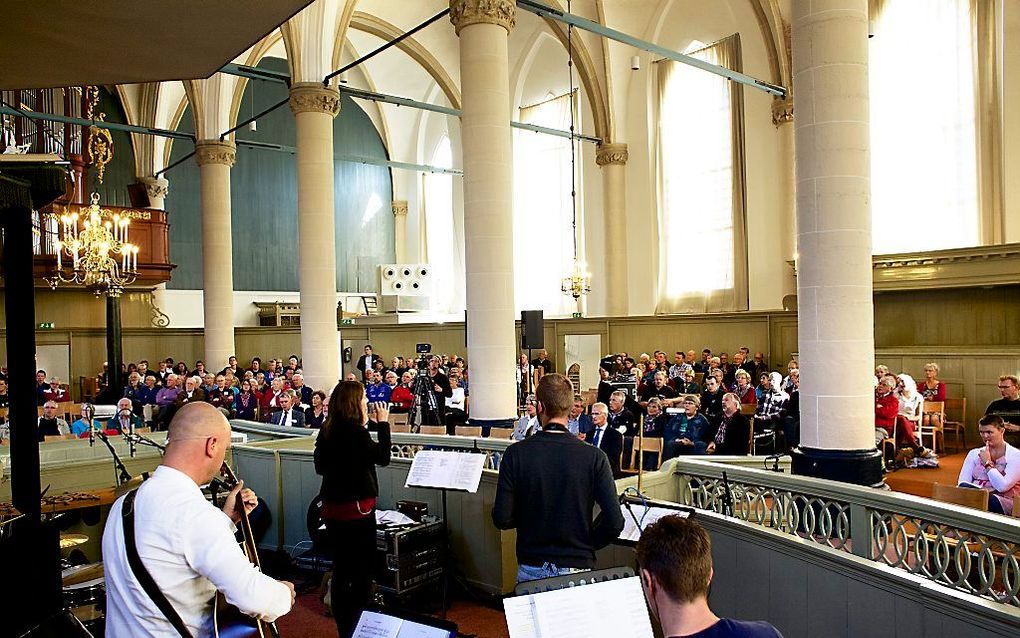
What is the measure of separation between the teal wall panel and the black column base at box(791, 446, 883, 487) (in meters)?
21.3

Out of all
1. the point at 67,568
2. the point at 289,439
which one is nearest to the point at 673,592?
the point at 67,568

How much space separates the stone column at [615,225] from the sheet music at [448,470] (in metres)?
15.6

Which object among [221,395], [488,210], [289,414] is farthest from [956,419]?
[221,395]

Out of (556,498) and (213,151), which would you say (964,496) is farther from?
(213,151)

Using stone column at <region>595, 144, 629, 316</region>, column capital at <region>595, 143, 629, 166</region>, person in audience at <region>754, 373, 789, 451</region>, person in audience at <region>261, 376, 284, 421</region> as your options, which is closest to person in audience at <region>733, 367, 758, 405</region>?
person in audience at <region>754, 373, 789, 451</region>

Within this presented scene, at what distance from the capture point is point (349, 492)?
4.64 meters

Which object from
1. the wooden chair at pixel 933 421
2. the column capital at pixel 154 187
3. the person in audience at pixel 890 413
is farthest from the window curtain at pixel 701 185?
the column capital at pixel 154 187

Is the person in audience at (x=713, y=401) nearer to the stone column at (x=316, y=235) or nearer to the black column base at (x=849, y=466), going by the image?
the black column base at (x=849, y=466)

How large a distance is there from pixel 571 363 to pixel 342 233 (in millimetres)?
10139

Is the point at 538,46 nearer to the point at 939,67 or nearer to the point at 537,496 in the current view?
the point at 939,67

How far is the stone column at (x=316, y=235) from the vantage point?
46.4ft

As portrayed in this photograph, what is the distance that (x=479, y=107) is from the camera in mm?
10195

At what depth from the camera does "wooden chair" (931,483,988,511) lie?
5.15m

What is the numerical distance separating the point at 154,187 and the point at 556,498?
22.2 metres
